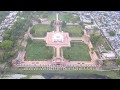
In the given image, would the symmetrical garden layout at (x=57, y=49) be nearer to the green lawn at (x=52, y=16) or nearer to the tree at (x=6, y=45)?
the tree at (x=6, y=45)

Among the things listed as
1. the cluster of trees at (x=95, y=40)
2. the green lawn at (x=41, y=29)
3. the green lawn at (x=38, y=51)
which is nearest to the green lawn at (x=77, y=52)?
the cluster of trees at (x=95, y=40)

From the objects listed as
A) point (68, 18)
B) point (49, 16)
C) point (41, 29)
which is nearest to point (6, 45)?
point (41, 29)

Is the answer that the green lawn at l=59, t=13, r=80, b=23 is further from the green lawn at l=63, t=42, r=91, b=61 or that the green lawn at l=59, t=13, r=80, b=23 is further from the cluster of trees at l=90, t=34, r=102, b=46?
the green lawn at l=63, t=42, r=91, b=61

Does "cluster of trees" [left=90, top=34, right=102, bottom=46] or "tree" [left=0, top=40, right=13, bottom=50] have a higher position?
"tree" [left=0, top=40, right=13, bottom=50]

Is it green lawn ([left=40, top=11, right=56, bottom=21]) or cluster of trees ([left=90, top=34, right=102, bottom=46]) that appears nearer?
cluster of trees ([left=90, top=34, right=102, bottom=46])

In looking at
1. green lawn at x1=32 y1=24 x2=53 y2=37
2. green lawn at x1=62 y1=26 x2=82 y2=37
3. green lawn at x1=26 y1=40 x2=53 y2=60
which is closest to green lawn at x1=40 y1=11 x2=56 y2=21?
green lawn at x1=32 y1=24 x2=53 y2=37

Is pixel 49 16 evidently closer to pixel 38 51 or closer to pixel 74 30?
pixel 74 30
